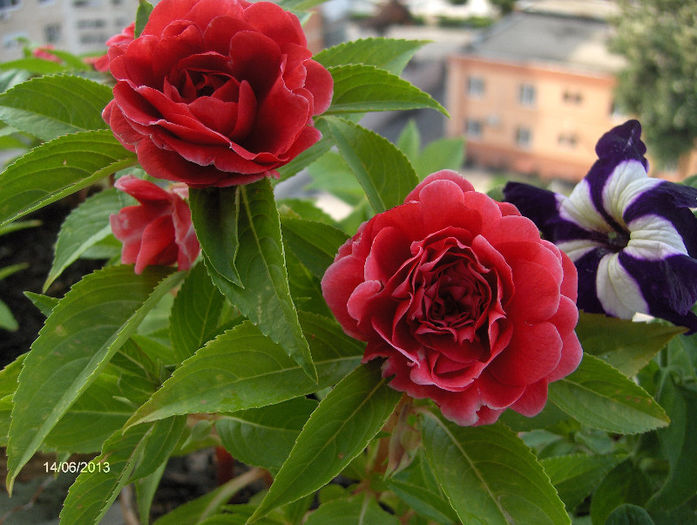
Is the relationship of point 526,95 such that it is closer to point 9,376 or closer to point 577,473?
point 577,473

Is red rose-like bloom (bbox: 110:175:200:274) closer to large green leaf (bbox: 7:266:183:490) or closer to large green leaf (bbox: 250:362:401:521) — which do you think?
large green leaf (bbox: 7:266:183:490)

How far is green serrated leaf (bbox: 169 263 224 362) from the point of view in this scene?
0.41m

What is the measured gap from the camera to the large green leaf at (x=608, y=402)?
13.6 inches

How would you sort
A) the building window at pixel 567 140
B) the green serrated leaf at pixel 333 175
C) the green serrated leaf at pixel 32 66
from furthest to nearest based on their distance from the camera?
the building window at pixel 567 140 < the green serrated leaf at pixel 333 175 < the green serrated leaf at pixel 32 66

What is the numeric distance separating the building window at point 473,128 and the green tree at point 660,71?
1187 millimetres

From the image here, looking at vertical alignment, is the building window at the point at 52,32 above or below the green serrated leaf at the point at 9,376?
below

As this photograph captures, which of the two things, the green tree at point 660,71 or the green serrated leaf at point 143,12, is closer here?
the green serrated leaf at point 143,12

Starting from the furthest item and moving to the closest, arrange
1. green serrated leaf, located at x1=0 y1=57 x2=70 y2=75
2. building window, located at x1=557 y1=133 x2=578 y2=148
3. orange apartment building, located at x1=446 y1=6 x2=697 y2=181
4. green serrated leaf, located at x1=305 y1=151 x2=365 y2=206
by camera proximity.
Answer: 1. building window, located at x1=557 y1=133 x2=578 y2=148
2. orange apartment building, located at x1=446 y1=6 x2=697 y2=181
3. green serrated leaf, located at x1=305 y1=151 x2=365 y2=206
4. green serrated leaf, located at x1=0 y1=57 x2=70 y2=75

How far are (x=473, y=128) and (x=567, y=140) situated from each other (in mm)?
841

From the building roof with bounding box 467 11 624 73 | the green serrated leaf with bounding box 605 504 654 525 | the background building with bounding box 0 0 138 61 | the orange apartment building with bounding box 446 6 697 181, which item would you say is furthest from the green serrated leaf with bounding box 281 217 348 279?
the building roof with bounding box 467 11 624 73

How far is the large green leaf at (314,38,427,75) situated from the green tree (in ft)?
18.6

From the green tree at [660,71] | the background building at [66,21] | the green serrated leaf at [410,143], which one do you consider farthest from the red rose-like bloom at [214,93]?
the green tree at [660,71]

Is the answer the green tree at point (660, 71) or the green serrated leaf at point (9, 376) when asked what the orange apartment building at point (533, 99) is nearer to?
the green tree at point (660, 71)

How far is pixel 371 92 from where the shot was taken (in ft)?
1.23
